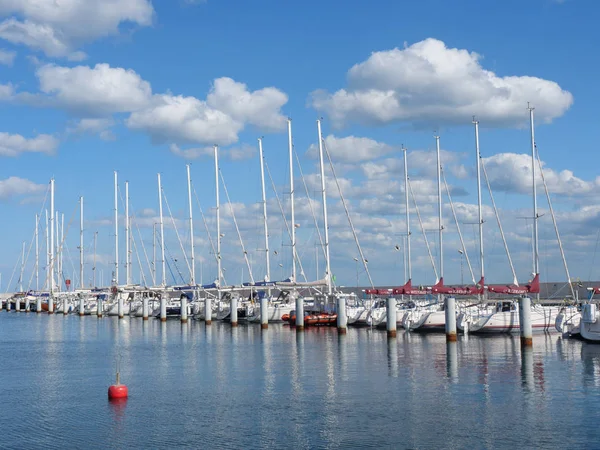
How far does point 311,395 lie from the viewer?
38.0m

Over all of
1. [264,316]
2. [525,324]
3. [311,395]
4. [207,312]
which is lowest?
[311,395]

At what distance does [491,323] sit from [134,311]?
69386 mm

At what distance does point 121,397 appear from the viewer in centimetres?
3791

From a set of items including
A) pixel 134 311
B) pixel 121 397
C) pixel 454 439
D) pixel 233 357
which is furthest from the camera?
pixel 134 311

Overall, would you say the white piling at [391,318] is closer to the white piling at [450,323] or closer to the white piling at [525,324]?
the white piling at [450,323]

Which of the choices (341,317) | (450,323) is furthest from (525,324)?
(341,317)

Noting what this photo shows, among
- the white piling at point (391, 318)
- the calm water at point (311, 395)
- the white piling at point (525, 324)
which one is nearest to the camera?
the calm water at point (311, 395)

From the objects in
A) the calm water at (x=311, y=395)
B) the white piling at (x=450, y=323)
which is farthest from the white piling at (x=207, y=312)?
the white piling at (x=450, y=323)

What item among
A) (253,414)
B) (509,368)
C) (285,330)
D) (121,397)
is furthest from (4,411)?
(285,330)

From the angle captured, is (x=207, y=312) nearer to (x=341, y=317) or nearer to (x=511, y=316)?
(x=341, y=317)

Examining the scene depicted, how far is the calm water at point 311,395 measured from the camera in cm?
2928

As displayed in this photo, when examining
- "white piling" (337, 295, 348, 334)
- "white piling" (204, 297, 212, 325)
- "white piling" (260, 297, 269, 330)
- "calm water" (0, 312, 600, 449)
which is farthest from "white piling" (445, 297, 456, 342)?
"white piling" (204, 297, 212, 325)

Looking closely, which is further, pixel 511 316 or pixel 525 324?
pixel 511 316

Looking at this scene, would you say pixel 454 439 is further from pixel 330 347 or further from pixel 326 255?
pixel 326 255
